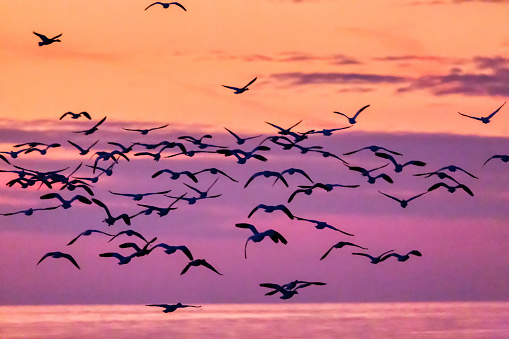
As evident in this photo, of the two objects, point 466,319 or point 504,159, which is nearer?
point 504,159

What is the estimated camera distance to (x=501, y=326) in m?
96.2

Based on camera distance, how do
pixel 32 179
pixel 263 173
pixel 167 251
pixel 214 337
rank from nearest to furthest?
pixel 167 251
pixel 263 173
pixel 32 179
pixel 214 337

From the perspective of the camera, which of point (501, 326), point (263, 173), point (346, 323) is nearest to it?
point (263, 173)

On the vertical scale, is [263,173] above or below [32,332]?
above

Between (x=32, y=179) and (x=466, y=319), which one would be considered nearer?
(x=32, y=179)

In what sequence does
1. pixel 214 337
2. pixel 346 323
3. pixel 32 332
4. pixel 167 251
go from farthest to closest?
pixel 346 323 < pixel 32 332 < pixel 214 337 < pixel 167 251

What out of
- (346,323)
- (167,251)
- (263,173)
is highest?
(263,173)

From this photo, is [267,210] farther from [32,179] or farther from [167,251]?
[32,179]

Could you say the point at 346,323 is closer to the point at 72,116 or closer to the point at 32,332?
the point at 32,332

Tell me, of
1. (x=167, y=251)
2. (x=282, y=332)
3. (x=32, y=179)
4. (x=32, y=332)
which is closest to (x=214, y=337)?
(x=282, y=332)

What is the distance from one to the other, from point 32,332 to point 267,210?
50.7 m

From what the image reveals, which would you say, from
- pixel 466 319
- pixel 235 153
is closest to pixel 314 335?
pixel 466 319

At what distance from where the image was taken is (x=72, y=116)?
4962 cm

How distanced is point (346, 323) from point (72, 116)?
61.8m
